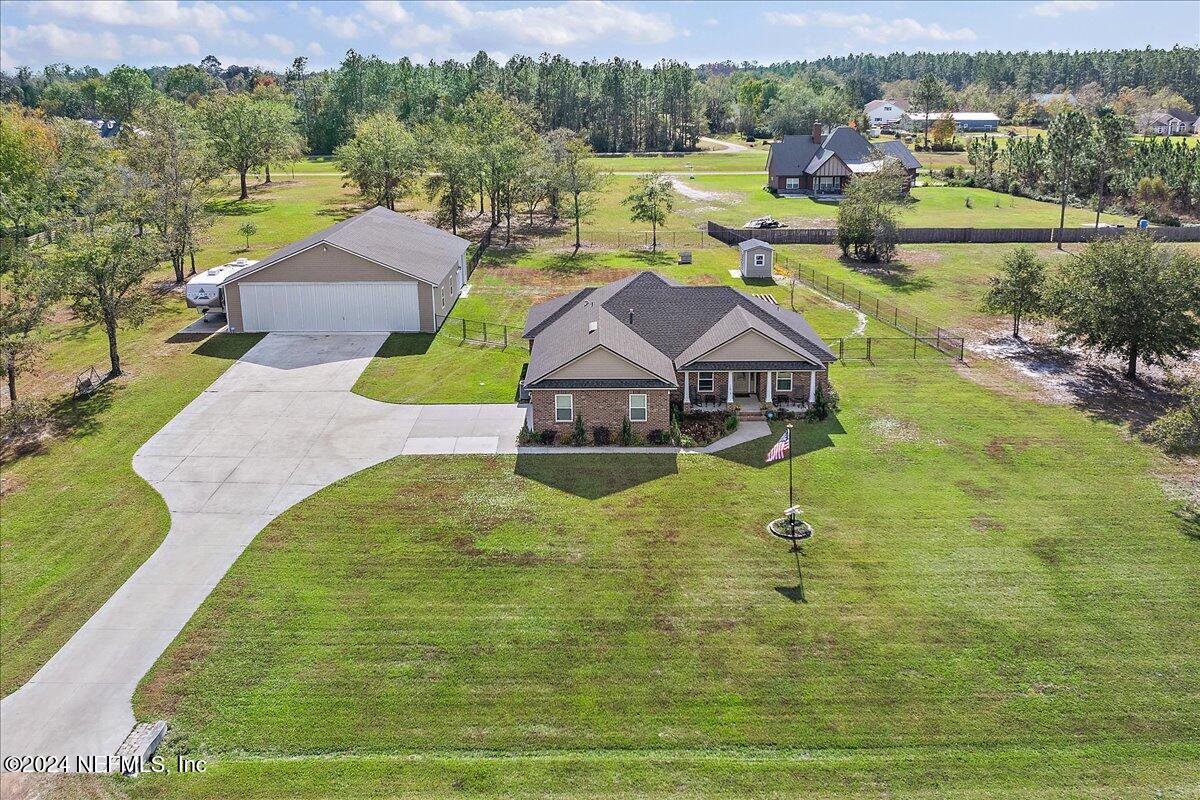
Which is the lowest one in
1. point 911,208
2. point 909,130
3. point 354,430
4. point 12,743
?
point 12,743

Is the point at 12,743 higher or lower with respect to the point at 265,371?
lower

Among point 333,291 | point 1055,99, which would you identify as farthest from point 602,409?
point 1055,99

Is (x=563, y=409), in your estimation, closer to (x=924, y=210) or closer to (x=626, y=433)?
(x=626, y=433)

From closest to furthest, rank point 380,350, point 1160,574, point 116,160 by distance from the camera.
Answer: point 1160,574 → point 380,350 → point 116,160

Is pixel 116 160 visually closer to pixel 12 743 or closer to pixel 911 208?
pixel 12 743

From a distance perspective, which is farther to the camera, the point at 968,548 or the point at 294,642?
the point at 968,548

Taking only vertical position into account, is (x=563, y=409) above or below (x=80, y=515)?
above

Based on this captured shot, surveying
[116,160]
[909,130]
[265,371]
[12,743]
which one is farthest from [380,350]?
[909,130]
